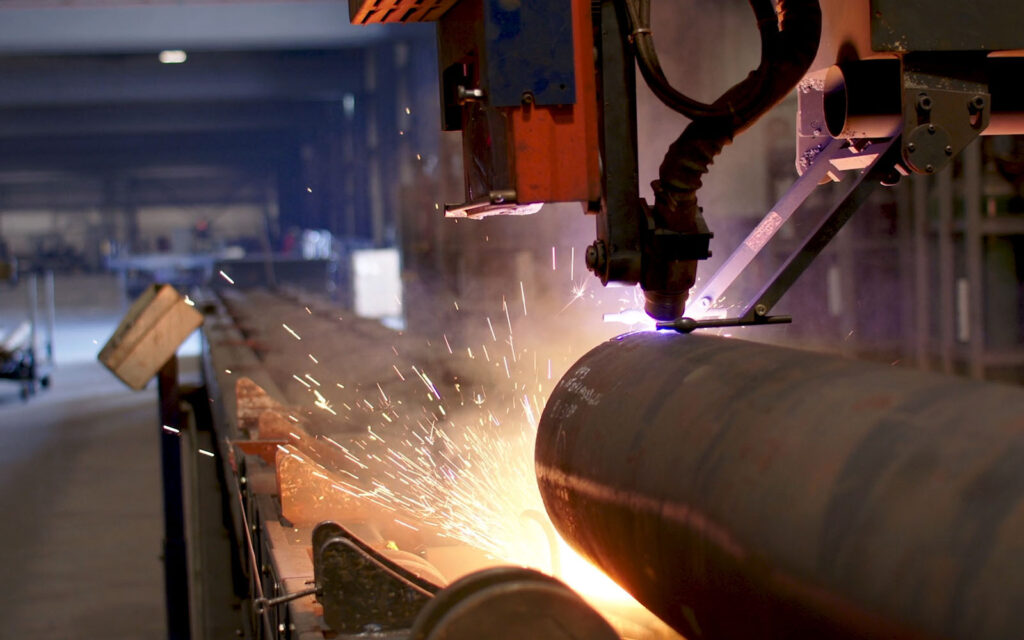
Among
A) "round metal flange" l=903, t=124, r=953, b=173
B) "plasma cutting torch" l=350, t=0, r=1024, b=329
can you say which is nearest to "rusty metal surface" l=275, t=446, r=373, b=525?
"plasma cutting torch" l=350, t=0, r=1024, b=329

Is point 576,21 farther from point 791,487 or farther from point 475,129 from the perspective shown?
point 791,487

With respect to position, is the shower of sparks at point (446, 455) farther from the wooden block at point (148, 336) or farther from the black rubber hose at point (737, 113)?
the black rubber hose at point (737, 113)

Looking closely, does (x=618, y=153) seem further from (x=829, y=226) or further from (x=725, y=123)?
(x=829, y=226)

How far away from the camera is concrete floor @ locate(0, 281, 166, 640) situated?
465 centimetres

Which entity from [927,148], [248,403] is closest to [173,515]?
[248,403]

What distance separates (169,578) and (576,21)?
104 inches

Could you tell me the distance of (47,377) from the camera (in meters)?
10.4

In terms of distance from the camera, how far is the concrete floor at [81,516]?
15.3ft

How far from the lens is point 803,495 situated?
1109 millimetres

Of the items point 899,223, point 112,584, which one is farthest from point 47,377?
point 899,223

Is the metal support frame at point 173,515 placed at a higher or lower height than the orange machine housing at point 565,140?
lower

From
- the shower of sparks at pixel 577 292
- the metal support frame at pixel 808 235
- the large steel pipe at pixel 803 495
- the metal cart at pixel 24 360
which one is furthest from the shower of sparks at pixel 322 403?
the metal cart at pixel 24 360

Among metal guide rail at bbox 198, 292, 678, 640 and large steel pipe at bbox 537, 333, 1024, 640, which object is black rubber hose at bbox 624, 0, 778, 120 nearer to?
large steel pipe at bbox 537, 333, 1024, 640

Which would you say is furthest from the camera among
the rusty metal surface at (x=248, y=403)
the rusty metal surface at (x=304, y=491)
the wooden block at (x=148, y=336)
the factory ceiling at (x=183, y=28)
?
the factory ceiling at (x=183, y=28)
